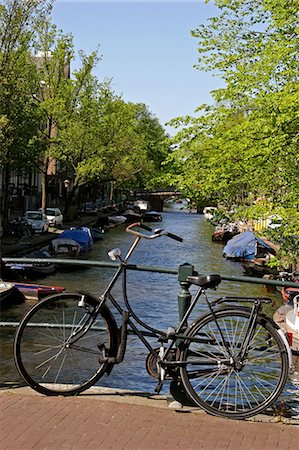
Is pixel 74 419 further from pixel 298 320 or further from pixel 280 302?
pixel 280 302

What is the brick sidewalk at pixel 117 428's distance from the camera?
434 cm

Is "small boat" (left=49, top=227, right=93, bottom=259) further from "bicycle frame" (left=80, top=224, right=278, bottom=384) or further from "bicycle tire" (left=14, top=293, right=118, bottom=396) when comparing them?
"bicycle frame" (left=80, top=224, right=278, bottom=384)

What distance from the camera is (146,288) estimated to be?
31203 mm

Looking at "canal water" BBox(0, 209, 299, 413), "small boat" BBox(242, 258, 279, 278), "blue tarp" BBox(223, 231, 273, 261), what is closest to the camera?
"canal water" BBox(0, 209, 299, 413)

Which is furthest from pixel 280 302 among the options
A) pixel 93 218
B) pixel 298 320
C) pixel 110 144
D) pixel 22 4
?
pixel 93 218

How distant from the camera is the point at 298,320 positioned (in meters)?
19.2

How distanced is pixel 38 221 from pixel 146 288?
16101 millimetres

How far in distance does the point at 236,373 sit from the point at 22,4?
3071 centimetres

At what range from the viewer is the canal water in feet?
48.8

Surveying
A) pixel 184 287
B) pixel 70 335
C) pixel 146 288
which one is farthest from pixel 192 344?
pixel 146 288

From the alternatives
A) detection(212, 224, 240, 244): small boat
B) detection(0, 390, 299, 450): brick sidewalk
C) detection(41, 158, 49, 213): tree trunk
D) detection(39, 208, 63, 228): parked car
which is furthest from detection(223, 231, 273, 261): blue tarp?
detection(0, 390, 299, 450): brick sidewalk

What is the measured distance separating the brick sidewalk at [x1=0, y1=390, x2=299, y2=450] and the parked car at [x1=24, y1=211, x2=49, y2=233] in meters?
39.7

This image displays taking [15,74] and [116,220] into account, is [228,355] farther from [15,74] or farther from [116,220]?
[116,220]

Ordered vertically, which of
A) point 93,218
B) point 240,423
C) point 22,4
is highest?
point 22,4
